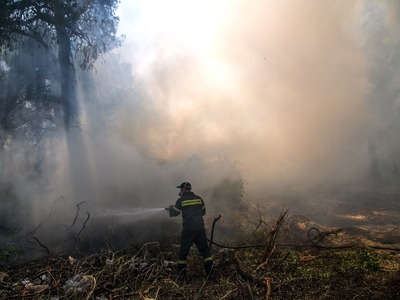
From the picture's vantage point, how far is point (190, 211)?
623 centimetres

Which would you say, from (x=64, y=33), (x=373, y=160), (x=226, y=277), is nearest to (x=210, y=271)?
(x=226, y=277)

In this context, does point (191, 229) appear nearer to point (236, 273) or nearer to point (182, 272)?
point (182, 272)

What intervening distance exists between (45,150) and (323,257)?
9.99m

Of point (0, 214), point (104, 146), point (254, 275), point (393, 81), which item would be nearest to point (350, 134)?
point (393, 81)

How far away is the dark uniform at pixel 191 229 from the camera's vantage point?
5.79 m

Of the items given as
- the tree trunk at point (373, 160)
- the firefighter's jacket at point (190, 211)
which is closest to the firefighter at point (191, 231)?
the firefighter's jacket at point (190, 211)

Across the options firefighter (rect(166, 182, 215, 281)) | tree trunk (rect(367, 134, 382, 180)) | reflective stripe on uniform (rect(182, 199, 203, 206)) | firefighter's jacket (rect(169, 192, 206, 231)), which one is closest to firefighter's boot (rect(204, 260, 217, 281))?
firefighter (rect(166, 182, 215, 281))

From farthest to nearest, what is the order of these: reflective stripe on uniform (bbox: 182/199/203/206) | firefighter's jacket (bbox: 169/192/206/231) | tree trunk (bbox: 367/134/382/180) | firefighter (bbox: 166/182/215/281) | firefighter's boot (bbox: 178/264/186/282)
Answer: tree trunk (bbox: 367/134/382/180) → reflective stripe on uniform (bbox: 182/199/203/206) → firefighter's jacket (bbox: 169/192/206/231) → firefighter (bbox: 166/182/215/281) → firefighter's boot (bbox: 178/264/186/282)

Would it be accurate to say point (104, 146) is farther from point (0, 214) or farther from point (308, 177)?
point (308, 177)

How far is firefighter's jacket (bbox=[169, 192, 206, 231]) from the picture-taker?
19.9ft

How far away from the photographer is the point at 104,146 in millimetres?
13625

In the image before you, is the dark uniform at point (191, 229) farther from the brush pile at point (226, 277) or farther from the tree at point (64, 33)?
the tree at point (64, 33)

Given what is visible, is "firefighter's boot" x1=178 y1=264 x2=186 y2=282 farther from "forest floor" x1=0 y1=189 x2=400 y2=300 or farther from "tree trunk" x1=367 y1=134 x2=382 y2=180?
"tree trunk" x1=367 y1=134 x2=382 y2=180

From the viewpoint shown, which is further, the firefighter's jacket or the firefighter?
the firefighter's jacket
